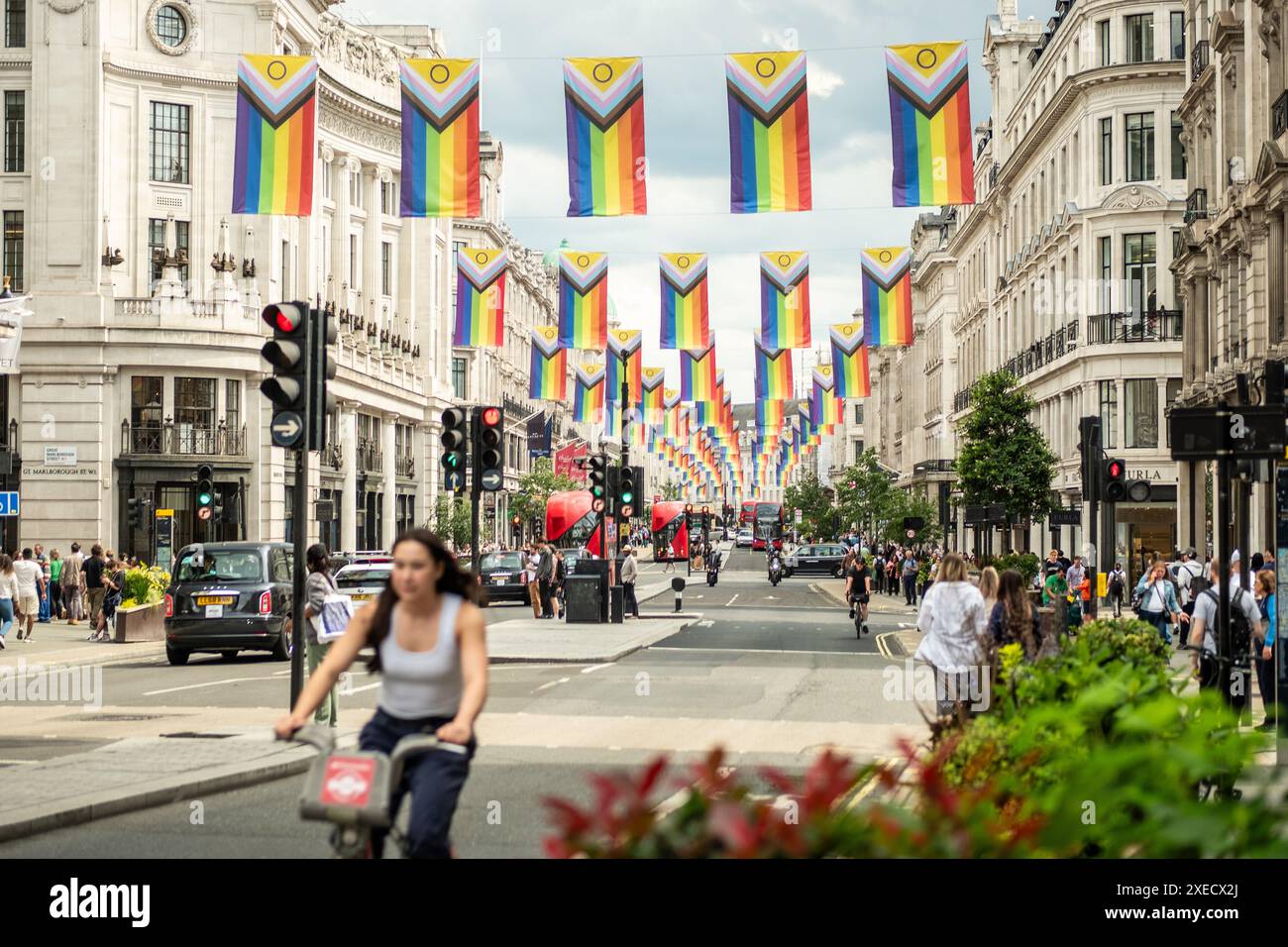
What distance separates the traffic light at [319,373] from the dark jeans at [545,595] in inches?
958

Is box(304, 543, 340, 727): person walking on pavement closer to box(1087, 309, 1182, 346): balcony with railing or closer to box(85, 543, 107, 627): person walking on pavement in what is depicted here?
box(85, 543, 107, 627): person walking on pavement

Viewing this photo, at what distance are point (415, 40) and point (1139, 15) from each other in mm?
36802

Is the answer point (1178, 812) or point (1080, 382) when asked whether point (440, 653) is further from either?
point (1080, 382)

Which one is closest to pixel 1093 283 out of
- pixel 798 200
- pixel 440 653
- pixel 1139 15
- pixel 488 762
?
pixel 1139 15

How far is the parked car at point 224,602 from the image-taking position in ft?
80.1

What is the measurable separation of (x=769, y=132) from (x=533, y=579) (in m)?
20.9

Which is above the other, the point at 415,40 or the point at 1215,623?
the point at 415,40

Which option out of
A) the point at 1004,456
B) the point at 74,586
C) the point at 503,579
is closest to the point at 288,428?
the point at 74,586

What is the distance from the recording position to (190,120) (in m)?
54.4

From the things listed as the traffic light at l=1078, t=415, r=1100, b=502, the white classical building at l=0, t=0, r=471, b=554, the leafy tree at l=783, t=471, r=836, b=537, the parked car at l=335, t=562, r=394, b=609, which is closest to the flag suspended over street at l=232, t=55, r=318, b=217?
the parked car at l=335, t=562, r=394, b=609

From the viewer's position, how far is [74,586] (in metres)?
38.5

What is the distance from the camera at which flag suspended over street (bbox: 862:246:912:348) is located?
3538 centimetres

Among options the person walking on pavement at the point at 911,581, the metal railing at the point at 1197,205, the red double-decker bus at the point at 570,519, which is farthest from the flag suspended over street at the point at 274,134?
the red double-decker bus at the point at 570,519

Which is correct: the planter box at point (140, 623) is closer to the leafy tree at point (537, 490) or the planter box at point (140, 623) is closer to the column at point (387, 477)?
the column at point (387, 477)
